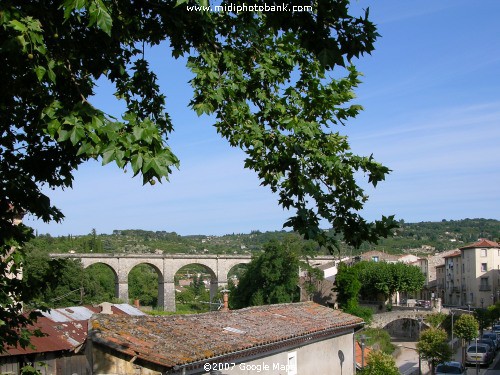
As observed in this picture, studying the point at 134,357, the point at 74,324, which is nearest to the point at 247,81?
the point at 134,357

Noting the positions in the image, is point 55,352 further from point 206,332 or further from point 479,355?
point 479,355

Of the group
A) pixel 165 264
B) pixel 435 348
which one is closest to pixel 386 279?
pixel 435 348

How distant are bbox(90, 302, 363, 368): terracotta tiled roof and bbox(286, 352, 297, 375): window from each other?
1.18ft

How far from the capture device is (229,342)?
11.1 m

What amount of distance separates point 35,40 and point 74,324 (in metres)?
16.3

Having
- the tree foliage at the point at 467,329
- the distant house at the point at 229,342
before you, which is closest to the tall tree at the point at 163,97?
the distant house at the point at 229,342

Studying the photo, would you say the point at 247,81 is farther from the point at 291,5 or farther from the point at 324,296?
the point at 324,296

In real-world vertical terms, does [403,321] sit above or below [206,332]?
below

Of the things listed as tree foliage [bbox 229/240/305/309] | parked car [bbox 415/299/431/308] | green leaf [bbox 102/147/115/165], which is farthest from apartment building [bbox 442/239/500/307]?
green leaf [bbox 102/147/115/165]

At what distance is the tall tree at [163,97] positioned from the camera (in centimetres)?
421

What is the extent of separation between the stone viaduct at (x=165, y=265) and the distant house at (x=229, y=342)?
55.0 m

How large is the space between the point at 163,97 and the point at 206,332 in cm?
588

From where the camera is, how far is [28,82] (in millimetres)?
5094

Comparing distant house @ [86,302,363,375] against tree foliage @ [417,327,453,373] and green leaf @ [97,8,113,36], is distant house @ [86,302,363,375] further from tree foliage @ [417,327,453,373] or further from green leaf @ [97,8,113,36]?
tree foliage @ [417,327,453,373]
